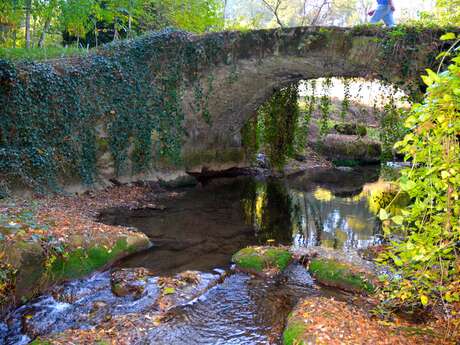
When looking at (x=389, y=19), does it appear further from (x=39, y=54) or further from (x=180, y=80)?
(x=39, y=54)

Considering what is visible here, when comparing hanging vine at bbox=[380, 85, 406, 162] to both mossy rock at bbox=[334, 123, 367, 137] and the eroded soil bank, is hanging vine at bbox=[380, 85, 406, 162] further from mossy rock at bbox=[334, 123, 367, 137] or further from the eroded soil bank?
mossy rock at bbox=[334, 123, 367, 137]

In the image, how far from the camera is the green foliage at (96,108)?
9180 millimetres

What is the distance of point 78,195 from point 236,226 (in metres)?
4.18

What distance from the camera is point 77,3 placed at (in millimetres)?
11102

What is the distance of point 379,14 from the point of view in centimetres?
1126

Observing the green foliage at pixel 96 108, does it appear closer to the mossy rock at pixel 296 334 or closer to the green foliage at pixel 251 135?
the green foliage at pixel 251 135

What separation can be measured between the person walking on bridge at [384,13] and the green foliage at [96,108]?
461 cm

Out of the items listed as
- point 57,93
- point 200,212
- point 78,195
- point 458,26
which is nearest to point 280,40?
point 458,26

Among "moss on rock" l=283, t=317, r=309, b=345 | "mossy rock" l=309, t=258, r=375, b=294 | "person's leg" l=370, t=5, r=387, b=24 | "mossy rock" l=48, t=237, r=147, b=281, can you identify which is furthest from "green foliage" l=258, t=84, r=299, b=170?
"moss on rock" l=283, t=317, r=309, b=345

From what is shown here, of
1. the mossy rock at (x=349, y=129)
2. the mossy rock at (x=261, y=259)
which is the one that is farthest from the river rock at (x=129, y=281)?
the mossy rock at (x=349, y=129)

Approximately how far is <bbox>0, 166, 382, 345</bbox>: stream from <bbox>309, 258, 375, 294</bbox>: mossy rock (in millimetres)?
196

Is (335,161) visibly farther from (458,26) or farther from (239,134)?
(458,26)

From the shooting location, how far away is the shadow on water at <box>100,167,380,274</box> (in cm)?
770

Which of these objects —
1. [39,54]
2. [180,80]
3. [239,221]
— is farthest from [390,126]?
[39,54]
